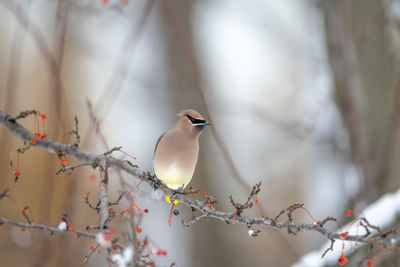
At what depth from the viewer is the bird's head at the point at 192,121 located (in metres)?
2.34

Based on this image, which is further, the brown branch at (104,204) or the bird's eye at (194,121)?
the bird's eye at (194,121)

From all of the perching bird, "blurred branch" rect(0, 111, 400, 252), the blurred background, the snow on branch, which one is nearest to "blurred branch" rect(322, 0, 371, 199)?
the blurred background

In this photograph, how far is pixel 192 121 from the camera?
2395mm

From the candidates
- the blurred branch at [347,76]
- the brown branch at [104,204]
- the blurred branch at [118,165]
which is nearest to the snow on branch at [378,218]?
the blurred branch at [347,76]

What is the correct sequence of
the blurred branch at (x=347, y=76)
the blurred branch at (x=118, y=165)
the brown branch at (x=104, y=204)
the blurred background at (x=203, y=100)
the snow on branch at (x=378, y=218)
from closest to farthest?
the brown branch at (x=104, y=204) < the blurred branch at (x=118, y=165) < the blurred background at (x=203, y=100) < the snow on branch at (x=378, y=218) < the blurred branch at (x=347, y=76)

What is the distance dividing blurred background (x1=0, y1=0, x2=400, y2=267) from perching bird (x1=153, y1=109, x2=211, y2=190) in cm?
13

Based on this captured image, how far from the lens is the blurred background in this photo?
114 inches

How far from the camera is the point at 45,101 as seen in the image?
7973 mm

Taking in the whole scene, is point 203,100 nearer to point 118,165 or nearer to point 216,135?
point 216,135

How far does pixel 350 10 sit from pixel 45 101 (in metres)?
5.34

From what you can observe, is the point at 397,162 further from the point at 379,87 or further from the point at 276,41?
the point at 276,41

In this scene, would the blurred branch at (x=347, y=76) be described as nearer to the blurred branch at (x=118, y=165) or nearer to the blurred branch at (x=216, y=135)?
the blurred branch at (x=216, y=135)

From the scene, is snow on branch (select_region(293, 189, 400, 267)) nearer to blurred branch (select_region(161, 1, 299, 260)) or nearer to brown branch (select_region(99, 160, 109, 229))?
blurred branch (select_region(161, 1, 299, 260))

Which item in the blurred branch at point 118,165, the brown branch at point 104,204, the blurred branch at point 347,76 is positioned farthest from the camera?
the blurred branch at point 347,76
